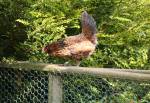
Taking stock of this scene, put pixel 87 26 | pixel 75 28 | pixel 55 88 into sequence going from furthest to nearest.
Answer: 1. pixel 75 28
2. pixel 87 26
3. pixel 55 88

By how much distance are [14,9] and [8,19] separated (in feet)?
0.35

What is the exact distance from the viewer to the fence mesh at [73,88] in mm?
2840

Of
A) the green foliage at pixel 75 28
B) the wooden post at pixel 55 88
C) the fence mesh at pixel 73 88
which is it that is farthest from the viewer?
the green foliage at pixel 75 28

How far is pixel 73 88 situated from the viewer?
3307mm

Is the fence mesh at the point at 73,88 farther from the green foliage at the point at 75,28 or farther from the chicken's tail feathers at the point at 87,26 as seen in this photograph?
the chicken's tail feathers at the point at 87,26

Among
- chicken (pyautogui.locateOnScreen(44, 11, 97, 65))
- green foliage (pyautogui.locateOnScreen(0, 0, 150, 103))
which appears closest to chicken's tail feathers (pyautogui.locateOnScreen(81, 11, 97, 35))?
chicken (pyautogui.locateOnScreen(44, 11, 97, 65))

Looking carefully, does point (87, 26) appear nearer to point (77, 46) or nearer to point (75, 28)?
point (77, 46)

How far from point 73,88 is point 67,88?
0.15ft

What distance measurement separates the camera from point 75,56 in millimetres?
3377

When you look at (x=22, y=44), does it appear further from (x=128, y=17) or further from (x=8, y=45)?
(x=128, y=17)

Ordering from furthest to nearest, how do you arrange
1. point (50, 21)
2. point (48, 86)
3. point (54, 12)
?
point (54, 12), point (50, 21), point (48, 86)

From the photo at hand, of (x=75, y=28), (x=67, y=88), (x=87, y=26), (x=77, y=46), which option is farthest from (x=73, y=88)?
(x=75, y=28)

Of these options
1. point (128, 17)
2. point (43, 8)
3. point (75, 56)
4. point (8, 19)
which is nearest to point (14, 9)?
point (8, 19)

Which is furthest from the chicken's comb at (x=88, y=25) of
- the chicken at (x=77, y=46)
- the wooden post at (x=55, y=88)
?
the wooden post at (x=55, y=88)
